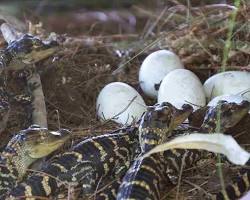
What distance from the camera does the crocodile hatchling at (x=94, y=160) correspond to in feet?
7.91

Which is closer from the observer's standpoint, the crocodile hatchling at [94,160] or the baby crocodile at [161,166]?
the baby crocodile at [161,166]

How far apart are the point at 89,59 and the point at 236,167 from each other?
1407mm

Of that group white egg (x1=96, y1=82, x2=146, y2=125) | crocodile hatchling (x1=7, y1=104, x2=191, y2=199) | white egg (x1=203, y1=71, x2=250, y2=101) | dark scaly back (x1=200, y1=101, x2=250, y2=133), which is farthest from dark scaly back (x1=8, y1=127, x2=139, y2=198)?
white egg (x1=203, y1=71, x2=250, y2=101)

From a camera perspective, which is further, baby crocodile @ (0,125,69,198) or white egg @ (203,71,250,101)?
white egg @ (203,71,250,101)

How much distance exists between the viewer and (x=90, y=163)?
252cm

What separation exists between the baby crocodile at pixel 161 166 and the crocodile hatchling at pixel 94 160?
5.1 inches

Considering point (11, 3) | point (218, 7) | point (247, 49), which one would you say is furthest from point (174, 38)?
point (11, 3)

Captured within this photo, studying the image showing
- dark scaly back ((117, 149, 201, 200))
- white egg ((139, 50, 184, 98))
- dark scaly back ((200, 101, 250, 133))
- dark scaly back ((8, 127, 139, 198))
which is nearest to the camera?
dark scaly back ((117, 149, 201, 200))

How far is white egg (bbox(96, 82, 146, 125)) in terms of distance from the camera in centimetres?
287

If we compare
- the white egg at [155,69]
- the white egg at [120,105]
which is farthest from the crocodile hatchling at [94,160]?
the white egg at [155,69]

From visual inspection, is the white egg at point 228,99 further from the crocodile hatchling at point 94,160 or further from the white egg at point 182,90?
the crocodile hatchling at point 94,160

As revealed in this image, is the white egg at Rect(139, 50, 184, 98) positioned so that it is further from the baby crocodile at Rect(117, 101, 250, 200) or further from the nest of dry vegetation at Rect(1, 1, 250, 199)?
the baby crocodile at Rect(117, 101, 250, 200)

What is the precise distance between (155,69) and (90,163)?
0.78 metres

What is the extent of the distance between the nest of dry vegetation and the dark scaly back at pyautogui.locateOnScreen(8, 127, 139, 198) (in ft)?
0.78
